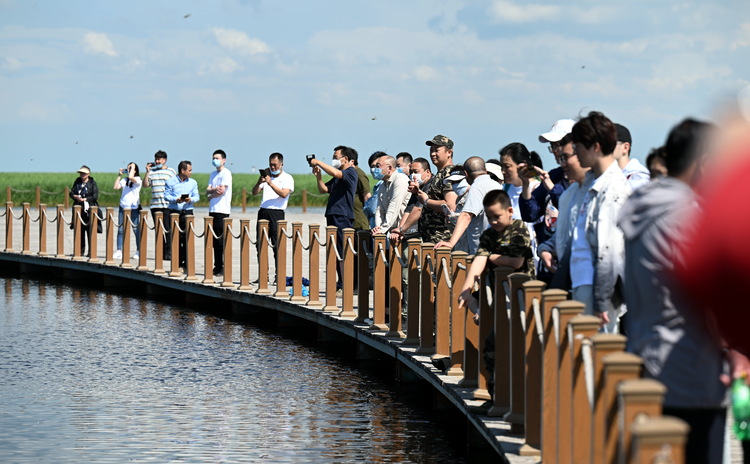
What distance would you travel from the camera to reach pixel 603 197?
7070mm

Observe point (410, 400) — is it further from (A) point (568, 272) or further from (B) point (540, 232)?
(A) point (568, 272)

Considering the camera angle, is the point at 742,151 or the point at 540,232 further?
the point at 540,232

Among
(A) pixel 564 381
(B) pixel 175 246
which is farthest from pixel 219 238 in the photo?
(A) pixel 564 381

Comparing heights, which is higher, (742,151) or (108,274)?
(742,151)

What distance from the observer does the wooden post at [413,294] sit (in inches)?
513

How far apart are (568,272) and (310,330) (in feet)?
35.8

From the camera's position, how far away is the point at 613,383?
17.0ft

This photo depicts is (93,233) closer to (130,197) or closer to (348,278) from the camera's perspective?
(130,197)

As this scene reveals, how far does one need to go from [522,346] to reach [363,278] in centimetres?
693

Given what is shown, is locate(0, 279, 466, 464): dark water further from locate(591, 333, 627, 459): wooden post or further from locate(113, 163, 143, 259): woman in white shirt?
locate(113, 163, 143, 259): woman in white shirt

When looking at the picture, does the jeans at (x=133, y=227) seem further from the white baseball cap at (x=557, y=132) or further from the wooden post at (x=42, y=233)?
the white baseball cap at (x=557, y=132)

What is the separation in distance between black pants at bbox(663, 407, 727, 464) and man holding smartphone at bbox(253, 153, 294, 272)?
548 inches

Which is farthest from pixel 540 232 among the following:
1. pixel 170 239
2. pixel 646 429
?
pixel 170 239

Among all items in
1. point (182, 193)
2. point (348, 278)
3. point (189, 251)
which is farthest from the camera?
point (182, 193)
